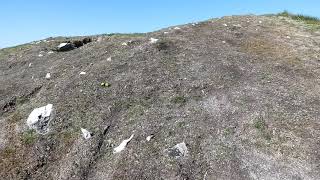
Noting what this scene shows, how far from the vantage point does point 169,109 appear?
84.5 ft

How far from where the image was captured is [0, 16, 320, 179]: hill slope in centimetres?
2209

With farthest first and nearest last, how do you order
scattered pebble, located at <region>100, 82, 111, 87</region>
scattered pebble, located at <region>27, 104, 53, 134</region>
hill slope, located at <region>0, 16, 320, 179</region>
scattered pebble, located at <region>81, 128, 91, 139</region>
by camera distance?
scattered pebble, located at <region>100, 82, 111, 87</region> < scattered pebble, located at <region>27, 104, 53, 134</region> < scattered pebble, located at <region>81, 128, 91, 139</region> < hill slope, located at <region>0, 16, 320, 179</region>

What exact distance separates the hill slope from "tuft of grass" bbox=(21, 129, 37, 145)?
0.19ft

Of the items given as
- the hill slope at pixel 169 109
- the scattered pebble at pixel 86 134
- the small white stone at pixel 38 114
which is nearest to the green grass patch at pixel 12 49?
the hill slope at pixel 169 109

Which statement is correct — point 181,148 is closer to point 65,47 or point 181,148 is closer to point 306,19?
point 65,47

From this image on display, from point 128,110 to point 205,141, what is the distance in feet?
16.1

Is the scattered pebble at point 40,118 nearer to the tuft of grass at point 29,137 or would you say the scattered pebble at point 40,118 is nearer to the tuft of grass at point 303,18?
the tuft of grass at point 29,137

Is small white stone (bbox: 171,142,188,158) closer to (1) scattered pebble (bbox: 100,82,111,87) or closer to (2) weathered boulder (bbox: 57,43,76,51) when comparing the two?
(1) scattered pebble (bbox: 100,82,111,87)

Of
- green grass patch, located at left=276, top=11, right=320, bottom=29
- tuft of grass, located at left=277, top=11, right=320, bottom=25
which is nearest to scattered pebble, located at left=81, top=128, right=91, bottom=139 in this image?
green grass patch, located at left=276, top=11, right=320, bottom=29

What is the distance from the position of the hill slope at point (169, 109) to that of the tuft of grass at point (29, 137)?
0.06 meters

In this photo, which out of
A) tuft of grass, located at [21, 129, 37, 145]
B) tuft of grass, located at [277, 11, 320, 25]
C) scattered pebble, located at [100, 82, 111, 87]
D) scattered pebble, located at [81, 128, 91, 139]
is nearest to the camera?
scattered pebble, located at [81, 128, 91, 139]

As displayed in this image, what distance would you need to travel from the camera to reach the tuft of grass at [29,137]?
80.3ft

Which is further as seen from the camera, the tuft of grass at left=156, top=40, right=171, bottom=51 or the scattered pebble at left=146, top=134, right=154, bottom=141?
the tuft of grass at left=156, top=40, right=171, bottom=51

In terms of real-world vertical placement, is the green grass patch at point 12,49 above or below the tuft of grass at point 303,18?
above
